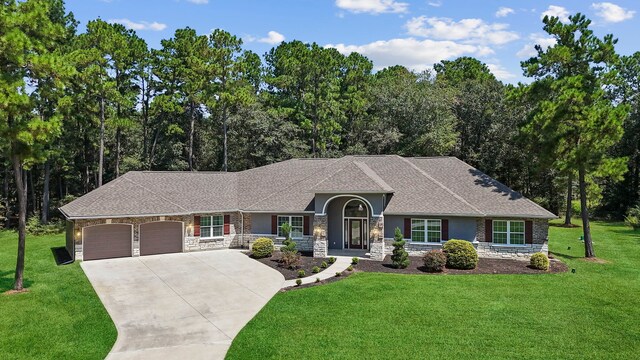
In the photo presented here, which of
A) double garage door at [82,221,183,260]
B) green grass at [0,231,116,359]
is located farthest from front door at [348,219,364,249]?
green grass at [0,231,116,359]

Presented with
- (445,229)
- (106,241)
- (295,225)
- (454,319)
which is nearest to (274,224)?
(295,225)

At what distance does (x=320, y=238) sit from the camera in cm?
2356

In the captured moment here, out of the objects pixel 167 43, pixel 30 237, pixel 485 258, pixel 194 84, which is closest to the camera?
pixel 485 258

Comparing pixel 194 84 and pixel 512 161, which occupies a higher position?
pixel 194 84

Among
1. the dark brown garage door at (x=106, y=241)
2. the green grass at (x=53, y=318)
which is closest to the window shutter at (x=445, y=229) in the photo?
the green grass at (x=53, y=318)

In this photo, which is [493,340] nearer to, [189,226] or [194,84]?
[189,226]

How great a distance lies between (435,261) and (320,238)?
6506 millimetres

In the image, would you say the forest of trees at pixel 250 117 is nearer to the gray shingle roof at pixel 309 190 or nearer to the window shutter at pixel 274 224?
the gray shingle roof at pixel 309 190

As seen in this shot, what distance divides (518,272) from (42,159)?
70.5 feet

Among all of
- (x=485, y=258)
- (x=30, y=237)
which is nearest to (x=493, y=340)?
(x=485, y=258)

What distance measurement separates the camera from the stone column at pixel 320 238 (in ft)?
77.2

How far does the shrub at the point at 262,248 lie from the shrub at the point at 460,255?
31.2 feet

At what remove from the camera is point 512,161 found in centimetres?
4481

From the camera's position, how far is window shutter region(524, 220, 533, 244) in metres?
22.4
